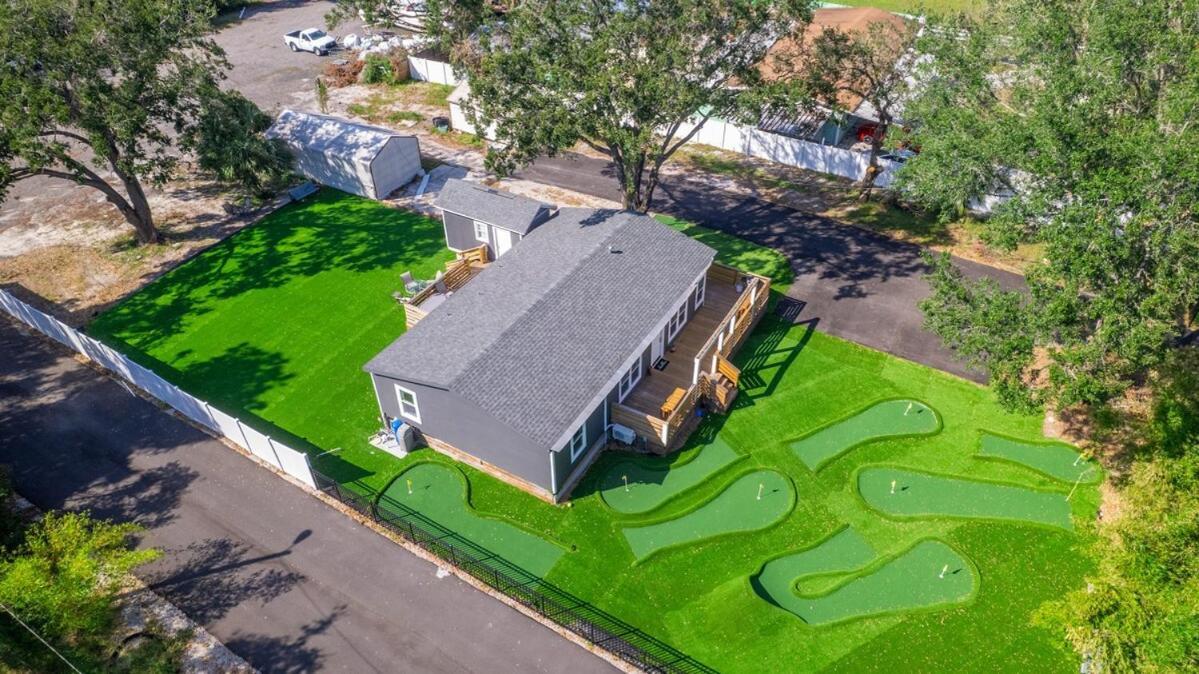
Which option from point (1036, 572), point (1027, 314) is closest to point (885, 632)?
point (1036, 572)

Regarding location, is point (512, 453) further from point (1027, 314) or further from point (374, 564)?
point (1027, 314)

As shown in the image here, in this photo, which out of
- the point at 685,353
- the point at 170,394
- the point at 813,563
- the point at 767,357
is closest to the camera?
the point at 813,563

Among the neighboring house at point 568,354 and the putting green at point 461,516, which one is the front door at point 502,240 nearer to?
the neighboring house at point 568,354

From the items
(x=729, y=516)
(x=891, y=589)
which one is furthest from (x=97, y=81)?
(x=891, y=589)

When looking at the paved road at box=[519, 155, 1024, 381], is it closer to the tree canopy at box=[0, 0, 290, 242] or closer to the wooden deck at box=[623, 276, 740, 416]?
the wooden deck at box=[623, 276, 740, 416]

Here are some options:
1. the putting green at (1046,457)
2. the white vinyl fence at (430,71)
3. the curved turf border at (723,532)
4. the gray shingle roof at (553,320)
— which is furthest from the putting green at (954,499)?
the white vinyl fence at (430,71)

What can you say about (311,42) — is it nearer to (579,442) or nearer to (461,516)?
(579,442)

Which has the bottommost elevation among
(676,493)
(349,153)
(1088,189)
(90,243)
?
(676,493)
